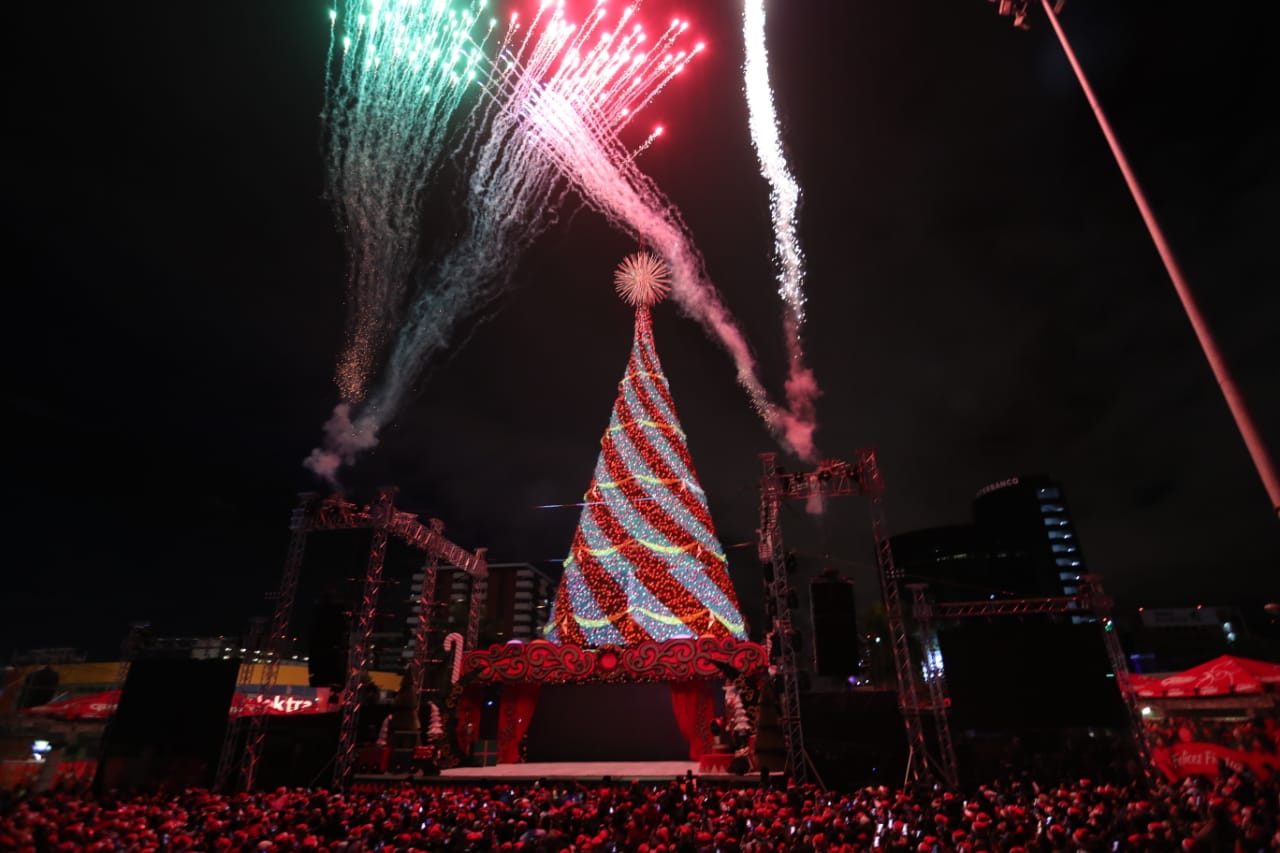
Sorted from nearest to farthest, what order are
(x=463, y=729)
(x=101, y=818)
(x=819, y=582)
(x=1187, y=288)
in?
(x=1187, y=288) → (x=101, y=818) → (x=819, y=582) → (x=463, y=729)

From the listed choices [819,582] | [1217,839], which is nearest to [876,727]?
[819,582]

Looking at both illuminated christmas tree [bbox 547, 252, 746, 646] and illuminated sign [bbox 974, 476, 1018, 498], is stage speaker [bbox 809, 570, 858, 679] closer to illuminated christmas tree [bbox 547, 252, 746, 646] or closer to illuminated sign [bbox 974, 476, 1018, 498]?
illuminated christmas tree [bbox 547, 252, 746, 646]

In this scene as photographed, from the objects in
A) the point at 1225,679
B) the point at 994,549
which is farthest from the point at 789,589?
the point at 994,549

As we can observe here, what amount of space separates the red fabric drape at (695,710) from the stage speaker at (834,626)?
514 centimetres

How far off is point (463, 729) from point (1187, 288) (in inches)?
812

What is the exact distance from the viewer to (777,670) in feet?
52.7

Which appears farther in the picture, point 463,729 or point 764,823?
point 463,729

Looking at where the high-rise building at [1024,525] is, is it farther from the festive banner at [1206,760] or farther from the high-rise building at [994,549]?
the festive banner at [1206,760]

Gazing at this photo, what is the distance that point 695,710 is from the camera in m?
19.5

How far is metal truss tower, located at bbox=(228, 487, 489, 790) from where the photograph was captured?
16.8 meters

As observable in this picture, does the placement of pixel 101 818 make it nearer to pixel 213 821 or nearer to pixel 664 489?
pixel 213 821

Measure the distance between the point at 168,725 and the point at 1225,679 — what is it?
28.4 metres

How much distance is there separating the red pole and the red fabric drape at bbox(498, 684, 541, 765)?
1895 centimetres

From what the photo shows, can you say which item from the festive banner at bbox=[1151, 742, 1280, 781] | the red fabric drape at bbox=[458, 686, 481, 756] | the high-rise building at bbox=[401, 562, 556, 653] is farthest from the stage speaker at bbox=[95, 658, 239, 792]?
the high-rise building at bbox=[401, 562, 556, 653]
